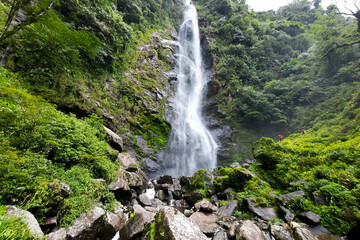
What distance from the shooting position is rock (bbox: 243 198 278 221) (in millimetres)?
5473

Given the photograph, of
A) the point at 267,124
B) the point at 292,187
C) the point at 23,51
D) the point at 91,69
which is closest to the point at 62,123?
the point at 23,51

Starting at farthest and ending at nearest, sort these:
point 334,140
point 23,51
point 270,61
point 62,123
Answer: point 270,61 → point 334,140 → point 23,51 → point 62,123

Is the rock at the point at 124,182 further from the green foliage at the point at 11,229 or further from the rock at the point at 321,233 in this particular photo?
the rock at the point at 321,233

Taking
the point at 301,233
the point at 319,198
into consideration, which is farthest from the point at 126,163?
the point at 319,198

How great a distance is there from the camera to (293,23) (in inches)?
1122

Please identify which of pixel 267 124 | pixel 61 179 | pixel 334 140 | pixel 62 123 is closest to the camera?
pixel 61 179

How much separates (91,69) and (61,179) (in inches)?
320

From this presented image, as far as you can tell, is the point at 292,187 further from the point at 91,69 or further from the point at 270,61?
the point at 270,61

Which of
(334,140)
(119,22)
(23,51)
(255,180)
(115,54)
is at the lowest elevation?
(255,180)

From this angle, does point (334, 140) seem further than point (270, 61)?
No

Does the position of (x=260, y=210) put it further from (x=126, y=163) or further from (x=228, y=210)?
(x=126, y=163)

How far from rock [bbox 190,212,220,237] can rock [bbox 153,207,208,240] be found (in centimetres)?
156

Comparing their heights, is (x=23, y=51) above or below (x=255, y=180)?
above

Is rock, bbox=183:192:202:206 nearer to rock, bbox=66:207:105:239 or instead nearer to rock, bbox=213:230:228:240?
rock, bbox=213:230:228:240
